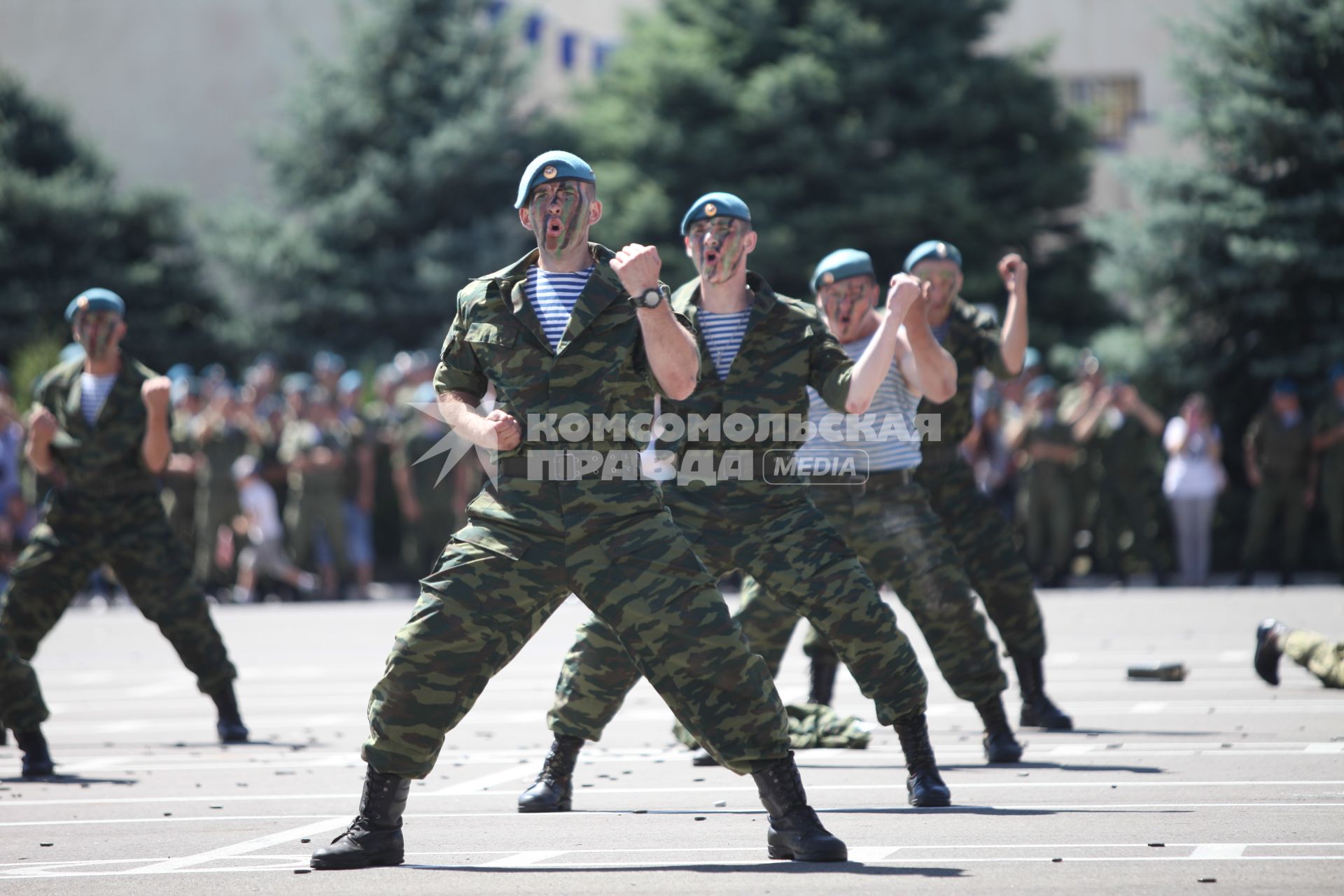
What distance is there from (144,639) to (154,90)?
27.2 meters

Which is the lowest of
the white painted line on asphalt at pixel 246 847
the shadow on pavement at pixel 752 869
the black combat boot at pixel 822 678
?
the white painted line on asphalt at pixel 246 847

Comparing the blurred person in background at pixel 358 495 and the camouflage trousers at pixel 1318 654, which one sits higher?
the blurred person in background at pixel 358 495

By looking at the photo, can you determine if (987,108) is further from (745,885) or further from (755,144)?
(745,885)

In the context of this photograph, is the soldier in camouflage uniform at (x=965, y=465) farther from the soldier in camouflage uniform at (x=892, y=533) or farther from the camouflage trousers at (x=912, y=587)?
the camouflage trousers at (x=912, y=587)

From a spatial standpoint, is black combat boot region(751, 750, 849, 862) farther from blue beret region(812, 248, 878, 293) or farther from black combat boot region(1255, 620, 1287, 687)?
black combat boot region(1255, 620, 1287, 687)

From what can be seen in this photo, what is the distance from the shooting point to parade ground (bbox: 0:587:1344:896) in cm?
623

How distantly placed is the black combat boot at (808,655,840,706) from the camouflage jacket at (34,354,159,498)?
3.49m

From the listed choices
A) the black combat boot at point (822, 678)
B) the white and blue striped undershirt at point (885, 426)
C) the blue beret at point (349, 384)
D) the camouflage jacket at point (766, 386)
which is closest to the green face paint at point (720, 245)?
the camouflage jacket at point (766, 386)

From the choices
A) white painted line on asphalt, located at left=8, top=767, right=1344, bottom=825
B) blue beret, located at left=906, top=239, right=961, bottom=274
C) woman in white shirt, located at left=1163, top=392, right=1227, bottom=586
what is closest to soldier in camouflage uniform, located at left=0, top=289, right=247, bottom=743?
white painted line on asphalt, located at left=8, top=767, right=1344, bottom=825

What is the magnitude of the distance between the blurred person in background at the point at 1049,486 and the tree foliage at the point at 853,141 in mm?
10785

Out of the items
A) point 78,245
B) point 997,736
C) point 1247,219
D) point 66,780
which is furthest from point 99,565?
point 78,245

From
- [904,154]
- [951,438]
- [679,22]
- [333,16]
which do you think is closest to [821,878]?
[951,438]

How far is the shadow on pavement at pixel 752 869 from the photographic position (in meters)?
6.14

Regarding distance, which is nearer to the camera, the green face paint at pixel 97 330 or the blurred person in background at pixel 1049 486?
the green face paint at pixel 97 330
